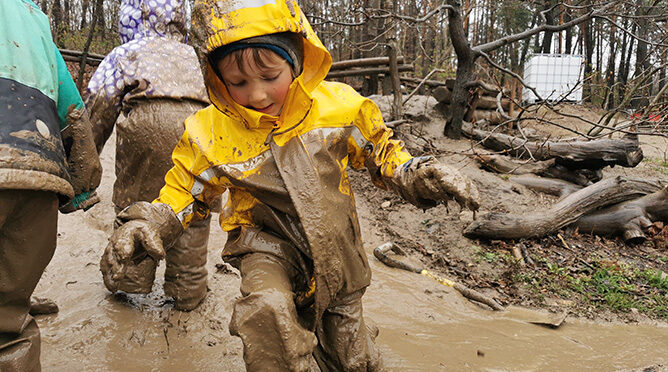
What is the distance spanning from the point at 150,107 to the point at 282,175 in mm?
1461

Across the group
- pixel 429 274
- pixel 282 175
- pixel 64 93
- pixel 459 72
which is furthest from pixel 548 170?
pixel 64 93

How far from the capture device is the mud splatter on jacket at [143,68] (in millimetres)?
2836

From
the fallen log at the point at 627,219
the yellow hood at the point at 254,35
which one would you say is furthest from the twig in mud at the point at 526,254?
the yellow hood at the point at 254,35

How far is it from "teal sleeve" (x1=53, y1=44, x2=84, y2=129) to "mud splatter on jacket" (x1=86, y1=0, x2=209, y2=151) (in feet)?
2.55

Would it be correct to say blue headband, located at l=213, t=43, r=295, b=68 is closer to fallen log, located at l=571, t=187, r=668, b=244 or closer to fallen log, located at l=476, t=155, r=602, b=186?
fallen log, located at l=571, t=187, r=668, b=244

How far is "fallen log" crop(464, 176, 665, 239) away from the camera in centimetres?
506

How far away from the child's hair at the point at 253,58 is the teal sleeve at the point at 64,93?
0.77m

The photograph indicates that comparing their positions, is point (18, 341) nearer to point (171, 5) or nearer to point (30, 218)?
point (30, 218)

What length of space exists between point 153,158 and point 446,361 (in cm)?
219

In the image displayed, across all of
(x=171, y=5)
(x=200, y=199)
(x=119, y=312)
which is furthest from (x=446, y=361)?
(x=171, y=5)

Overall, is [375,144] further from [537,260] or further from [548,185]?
[548,185]

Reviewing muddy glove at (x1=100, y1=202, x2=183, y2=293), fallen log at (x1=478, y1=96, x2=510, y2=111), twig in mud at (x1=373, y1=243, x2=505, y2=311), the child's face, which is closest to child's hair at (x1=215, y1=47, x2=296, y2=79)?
the child's face

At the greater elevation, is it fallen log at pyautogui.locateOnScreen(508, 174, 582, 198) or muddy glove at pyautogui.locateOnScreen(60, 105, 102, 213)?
muddy glove at pyautogui.locateOnScreen(60, 105, 102, 213)

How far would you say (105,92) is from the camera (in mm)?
2842
